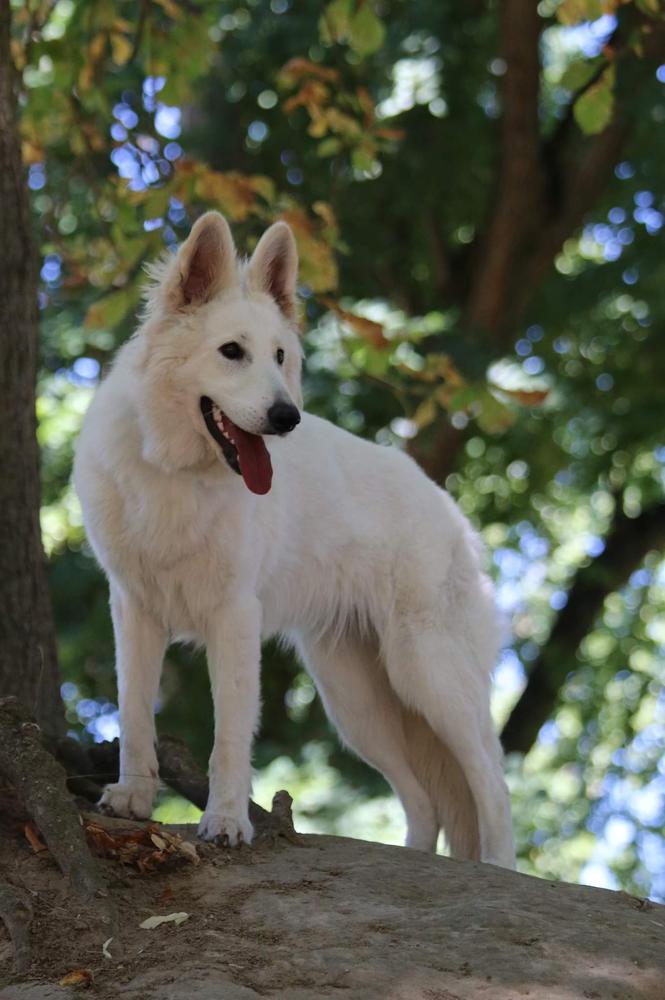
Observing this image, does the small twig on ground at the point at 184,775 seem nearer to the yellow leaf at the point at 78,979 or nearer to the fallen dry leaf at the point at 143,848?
the fallen dry leaf at the point at 143,848

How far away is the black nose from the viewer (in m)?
4.89

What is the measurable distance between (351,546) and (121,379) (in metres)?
1.32

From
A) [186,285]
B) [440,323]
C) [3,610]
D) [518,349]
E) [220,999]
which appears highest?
[518,349]

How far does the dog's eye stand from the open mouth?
0.58 ft

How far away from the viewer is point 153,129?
8500mm

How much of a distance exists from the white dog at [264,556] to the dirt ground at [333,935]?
0.51 metres

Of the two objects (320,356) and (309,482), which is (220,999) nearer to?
(309,482)

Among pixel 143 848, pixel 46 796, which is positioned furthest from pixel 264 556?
pixel 46 796

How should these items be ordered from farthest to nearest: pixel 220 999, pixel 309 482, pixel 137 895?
1. pixel 309 482
2. pixel 137 895
3. pixel 220 999

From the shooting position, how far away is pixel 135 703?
5324 millimetres

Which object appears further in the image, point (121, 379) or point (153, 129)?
point (153, 129)

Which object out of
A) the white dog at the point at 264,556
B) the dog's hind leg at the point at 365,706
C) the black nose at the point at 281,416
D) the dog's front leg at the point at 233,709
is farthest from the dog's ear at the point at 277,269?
the dog's hind leg at the point at 365,706

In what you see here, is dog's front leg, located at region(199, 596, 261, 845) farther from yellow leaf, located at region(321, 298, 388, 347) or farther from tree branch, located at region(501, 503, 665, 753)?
tree branch, located at region(501, 503, 665, 753)

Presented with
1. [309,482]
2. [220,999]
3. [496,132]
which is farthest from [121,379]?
[496,132]
